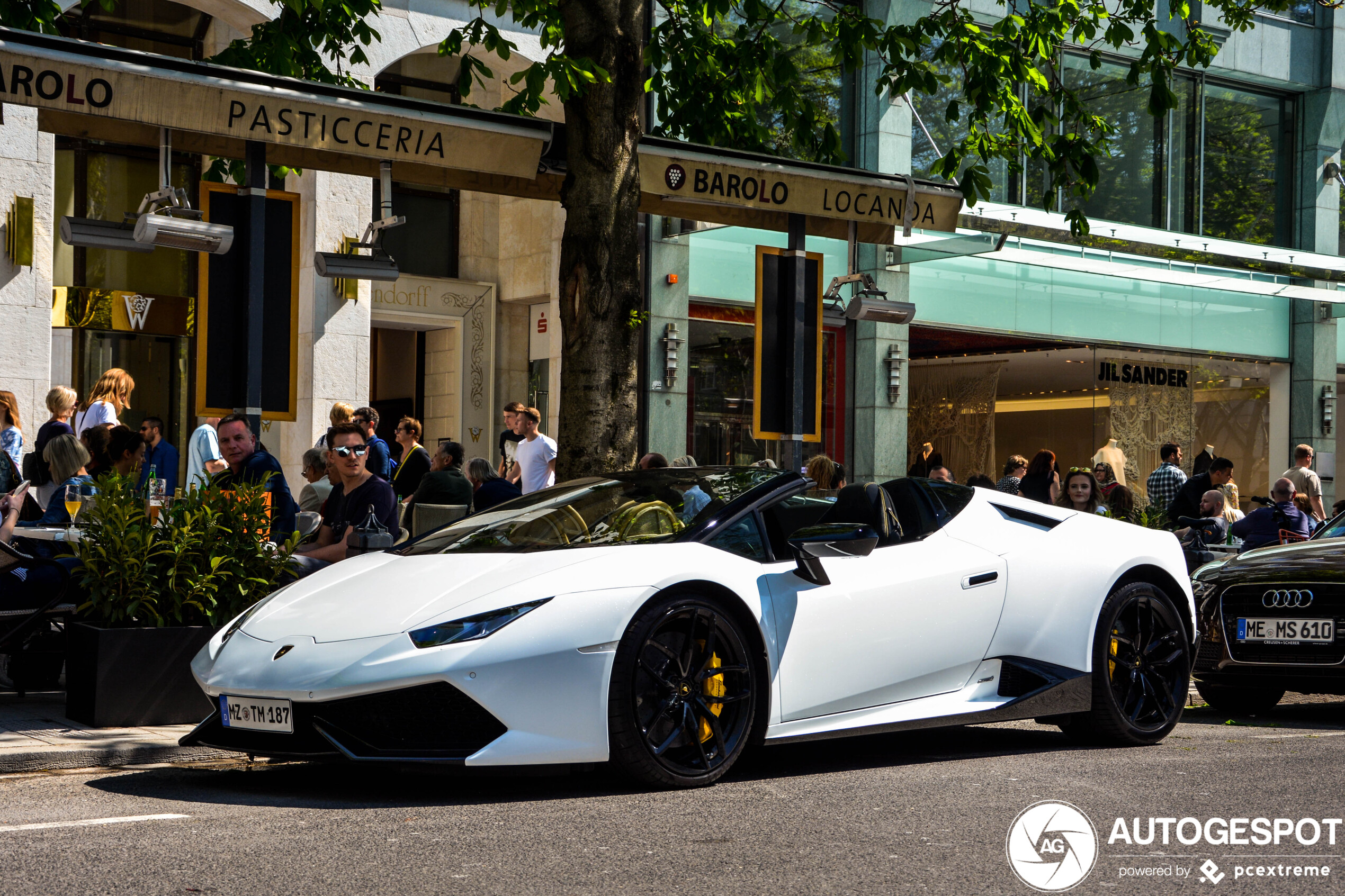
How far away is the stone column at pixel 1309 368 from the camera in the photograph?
25.4 meters

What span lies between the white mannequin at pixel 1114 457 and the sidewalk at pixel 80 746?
59.2 ft

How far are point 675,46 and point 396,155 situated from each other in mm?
4044

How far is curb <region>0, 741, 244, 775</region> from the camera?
627cm

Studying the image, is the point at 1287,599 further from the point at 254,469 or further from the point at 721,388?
the point at 721,388

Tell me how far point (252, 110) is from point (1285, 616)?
645 centimetres

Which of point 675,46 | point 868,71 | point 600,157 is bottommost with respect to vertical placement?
point 600,157

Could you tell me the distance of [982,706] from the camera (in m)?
6.71

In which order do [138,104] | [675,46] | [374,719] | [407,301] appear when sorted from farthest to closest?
[407,301] → [675,46] → [138,104] → [374,719]

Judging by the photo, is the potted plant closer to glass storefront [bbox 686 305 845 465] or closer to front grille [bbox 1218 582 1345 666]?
front grille [bbox 1218 582 1345 666]

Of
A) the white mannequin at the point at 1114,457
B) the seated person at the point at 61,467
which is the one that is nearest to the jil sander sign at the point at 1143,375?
the white mannequin at the point at 1114,457

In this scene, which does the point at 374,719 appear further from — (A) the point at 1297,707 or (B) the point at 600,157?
(A) the point at 1297,707

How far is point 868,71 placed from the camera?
68.9 feet

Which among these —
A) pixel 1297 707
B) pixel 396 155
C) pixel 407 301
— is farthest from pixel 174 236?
pixel 407 301

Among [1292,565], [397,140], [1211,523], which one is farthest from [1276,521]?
[397,140]
